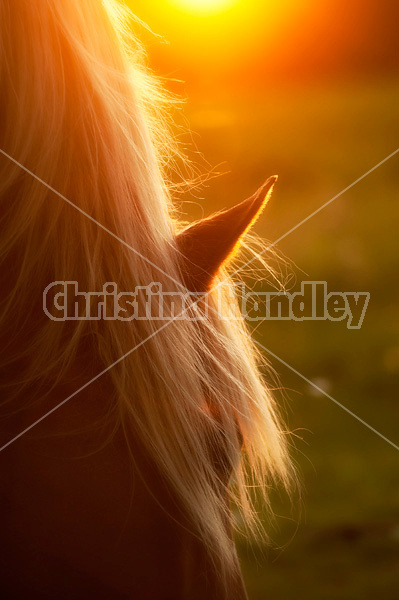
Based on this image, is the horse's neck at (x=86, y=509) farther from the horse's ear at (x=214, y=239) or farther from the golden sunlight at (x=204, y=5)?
the golden sunlight at (x=204, y=5)

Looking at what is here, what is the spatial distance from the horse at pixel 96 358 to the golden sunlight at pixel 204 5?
386 centimetres

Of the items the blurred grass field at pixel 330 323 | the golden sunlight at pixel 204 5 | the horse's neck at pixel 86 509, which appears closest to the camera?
the horse's neck at pixel 86 509

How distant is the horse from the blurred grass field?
309 millimetres

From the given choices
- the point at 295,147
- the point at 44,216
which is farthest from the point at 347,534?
the point at 295,147

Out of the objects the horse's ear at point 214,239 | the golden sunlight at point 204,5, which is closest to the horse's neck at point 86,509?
the horse's ear at point 214,239

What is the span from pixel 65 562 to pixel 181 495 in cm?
10

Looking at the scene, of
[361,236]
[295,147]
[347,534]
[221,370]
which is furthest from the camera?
[295,147]

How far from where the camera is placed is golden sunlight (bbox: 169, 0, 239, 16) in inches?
173

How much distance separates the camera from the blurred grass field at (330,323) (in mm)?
2178

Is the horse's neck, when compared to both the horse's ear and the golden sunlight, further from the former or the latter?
the golden sunlight

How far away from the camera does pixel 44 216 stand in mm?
567

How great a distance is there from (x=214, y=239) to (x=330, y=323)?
296 cm

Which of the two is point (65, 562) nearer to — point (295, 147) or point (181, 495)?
point (181, 495)

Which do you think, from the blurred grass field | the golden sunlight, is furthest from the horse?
the golden sunlight
